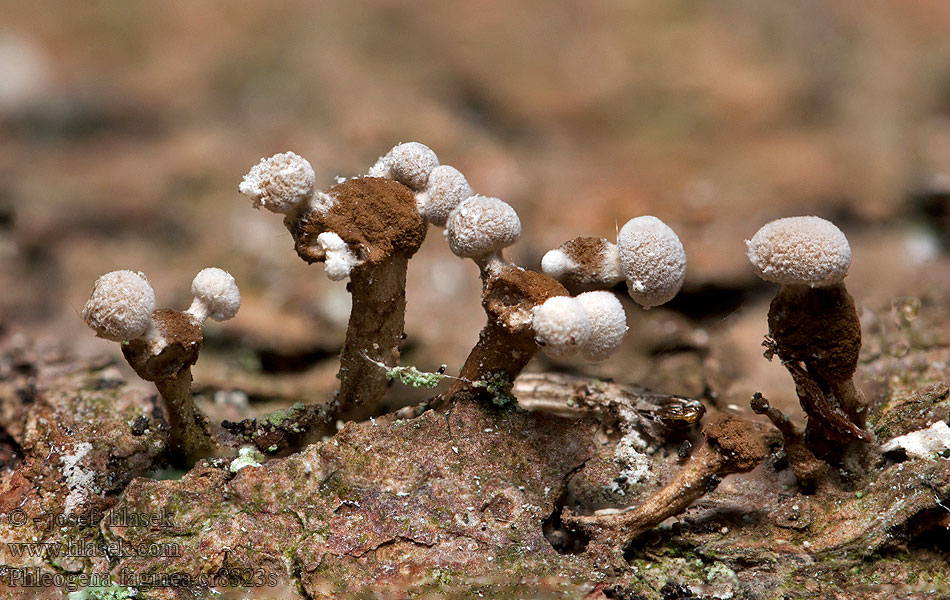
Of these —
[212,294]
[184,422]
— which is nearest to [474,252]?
[212,294]

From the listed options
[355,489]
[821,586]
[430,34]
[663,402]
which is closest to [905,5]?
[430,34]

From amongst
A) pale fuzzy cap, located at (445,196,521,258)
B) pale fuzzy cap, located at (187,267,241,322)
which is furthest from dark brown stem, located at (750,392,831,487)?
pale fuzzy cap, located at (187,267,241,322)

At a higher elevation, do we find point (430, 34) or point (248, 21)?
point (430, 34)

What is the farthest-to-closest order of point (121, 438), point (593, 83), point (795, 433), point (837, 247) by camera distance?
point (593, 83)
point (121, 438)
point (795, 433)
point (837, 247)

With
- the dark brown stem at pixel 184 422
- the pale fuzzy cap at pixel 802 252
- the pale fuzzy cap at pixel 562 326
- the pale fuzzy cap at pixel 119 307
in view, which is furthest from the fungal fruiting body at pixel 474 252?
the dark brown stem at pixel 184 422

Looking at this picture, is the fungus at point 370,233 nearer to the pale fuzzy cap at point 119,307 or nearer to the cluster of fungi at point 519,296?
the cluster of fungi at point 519,296

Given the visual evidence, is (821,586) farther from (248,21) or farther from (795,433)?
(248,21)
